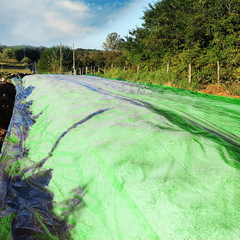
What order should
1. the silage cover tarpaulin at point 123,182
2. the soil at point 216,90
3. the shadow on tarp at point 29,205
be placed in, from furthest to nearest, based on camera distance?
the soil at point 216,90, the shadow on tarp at point 29,205, the silage cover tarpaulin at point 123,182

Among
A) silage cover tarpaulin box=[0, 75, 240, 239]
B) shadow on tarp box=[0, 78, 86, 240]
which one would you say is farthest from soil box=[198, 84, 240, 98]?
shadow on tarp box=[0, 78, 86, 240]

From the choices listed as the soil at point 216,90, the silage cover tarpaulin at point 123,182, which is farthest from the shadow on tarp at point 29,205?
the soil at point 216,90

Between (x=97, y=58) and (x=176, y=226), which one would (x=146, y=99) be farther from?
(x=97, y=58)

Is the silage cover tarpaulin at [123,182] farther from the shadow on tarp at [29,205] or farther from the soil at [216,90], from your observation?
the soil at [216,90]

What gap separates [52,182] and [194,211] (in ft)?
3.34

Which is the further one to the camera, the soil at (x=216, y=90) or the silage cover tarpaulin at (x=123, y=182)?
the soil at (x=216, y=90)

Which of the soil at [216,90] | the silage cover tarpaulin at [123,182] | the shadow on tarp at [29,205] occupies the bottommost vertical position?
the shadow on tarp at [29,205]

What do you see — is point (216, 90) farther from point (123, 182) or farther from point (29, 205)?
point (29, 205)

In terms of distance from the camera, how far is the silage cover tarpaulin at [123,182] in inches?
32.9

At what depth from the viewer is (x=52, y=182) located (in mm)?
1382

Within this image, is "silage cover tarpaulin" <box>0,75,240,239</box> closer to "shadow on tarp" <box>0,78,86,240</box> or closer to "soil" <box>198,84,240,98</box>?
"shadow on tarp" <box>0,78,86,240</box>

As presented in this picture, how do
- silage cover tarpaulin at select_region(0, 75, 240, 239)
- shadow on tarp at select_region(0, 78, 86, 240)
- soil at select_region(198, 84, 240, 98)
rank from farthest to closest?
1. soil at select_region(198, 84, 240, 98)
2. shadow on tarp at select_region(0, 78, 86, 240)
3. silage cover tarpaulin at select_region(0, 75, 240, 239)

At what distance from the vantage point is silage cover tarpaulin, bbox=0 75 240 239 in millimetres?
837

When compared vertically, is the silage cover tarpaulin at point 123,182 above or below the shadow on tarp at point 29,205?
above
